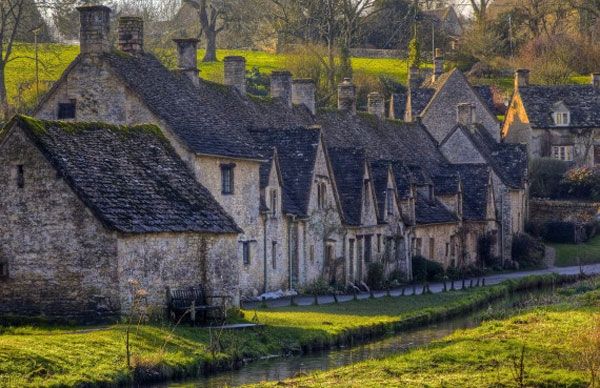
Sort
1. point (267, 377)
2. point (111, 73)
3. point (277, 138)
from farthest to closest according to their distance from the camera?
point (277, 138) → point (111, 73) → point (267, 377)

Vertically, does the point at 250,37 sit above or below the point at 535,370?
above

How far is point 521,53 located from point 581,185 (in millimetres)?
37489

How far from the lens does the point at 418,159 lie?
83.6 metres

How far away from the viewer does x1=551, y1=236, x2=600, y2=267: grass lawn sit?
82.9m

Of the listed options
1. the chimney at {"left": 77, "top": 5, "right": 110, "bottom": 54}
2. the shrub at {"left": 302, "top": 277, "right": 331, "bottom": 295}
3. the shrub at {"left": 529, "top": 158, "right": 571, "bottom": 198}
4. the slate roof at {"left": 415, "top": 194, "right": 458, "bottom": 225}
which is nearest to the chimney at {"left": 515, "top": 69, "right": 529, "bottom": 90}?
the shrub at {"left": 529, "top": 158, "right": 571, "bottom": 198}

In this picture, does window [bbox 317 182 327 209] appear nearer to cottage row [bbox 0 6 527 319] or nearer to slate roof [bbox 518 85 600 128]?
cottage row [bbox 0 6 527 319]

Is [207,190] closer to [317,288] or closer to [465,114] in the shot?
[317,288]

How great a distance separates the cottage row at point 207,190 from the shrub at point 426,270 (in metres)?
0.78

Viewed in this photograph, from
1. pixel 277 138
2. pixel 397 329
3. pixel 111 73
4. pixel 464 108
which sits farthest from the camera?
pixel 464 108

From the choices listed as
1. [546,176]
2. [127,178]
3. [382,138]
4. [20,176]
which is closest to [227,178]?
[127,178]

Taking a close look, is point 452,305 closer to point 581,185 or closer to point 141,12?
point 581,185

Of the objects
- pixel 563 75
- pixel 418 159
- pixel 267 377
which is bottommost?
pixel 267 377

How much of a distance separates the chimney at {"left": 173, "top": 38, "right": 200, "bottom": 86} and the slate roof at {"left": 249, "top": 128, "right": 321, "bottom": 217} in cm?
347

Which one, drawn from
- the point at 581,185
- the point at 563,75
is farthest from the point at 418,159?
the point at 563,75
